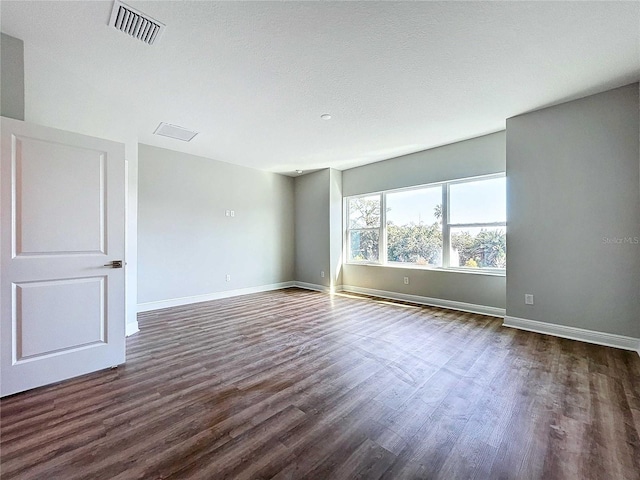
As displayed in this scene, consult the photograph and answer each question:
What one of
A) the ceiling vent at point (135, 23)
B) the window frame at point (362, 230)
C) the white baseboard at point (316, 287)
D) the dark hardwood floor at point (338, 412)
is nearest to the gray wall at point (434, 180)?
the window frame at point (362, 230)

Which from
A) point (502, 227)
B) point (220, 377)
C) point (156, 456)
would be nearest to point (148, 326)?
point (220, 377)

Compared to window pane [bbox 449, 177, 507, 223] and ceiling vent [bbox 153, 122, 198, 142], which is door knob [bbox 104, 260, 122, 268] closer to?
ceiling vent [bbox 153, 122, 198, 142]

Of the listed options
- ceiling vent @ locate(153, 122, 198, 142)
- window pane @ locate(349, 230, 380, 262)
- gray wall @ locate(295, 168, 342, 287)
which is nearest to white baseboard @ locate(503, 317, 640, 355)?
window pane @ locate(349, 230, 380, 262)

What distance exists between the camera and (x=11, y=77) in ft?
7.02

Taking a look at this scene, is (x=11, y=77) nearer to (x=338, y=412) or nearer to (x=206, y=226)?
(x=206, y=226)

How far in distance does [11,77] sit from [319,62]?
8.03 ft

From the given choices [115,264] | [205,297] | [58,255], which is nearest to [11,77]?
[58,255]

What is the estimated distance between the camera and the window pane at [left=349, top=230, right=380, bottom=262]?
5.69m

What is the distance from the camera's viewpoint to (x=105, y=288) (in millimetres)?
2428

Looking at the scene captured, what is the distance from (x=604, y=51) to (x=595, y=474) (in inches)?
120

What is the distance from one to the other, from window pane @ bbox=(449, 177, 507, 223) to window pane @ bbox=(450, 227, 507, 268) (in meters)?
0.17

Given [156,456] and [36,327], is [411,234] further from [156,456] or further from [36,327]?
[36,327]

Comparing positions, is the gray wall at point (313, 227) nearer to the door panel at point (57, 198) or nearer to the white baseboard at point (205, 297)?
the white baseboard at point (205, 297)

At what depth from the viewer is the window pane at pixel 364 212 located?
5.70 metres
